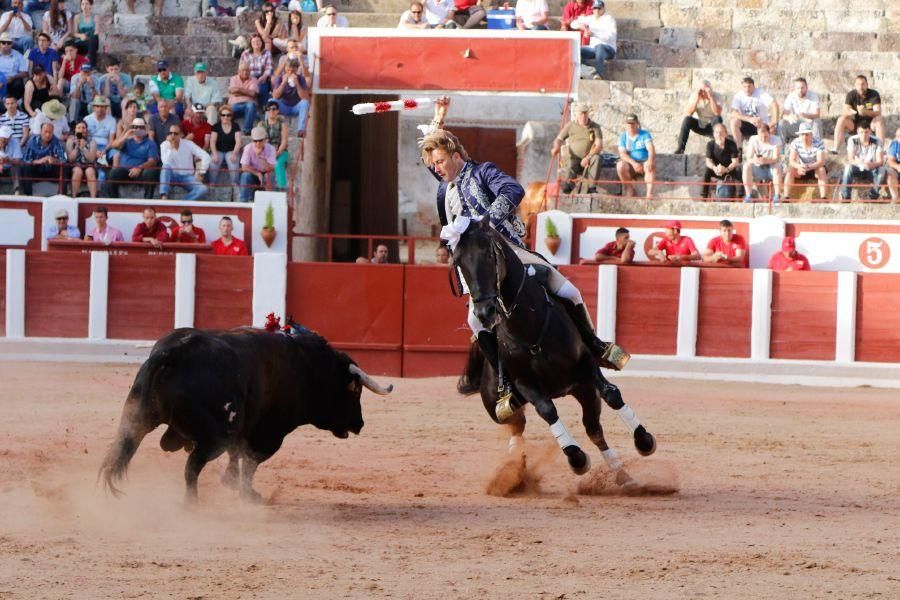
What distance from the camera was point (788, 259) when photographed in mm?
14523

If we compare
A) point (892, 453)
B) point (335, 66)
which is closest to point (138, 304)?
point (335, 66)

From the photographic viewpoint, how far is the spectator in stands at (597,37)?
17.2 metres

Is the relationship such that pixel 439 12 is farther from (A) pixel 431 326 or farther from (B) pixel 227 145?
(A) pixel 431 326

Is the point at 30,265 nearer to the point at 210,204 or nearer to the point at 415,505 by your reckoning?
the point at 210,204

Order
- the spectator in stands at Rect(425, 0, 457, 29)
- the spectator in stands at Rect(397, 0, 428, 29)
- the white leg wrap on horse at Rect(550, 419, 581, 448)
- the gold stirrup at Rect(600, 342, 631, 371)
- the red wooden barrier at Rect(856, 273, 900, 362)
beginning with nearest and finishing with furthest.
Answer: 1. the white leg wrap on horse at Rect(550, 419, 581, 448)
2. the gold stirrup at Rect(600, 342, 631, 371)
3. the red wooden barrier at Rect(856, 273, 900, 362)
4. the spectator in stands at Rect(397, 0, 428, 29)
5. the spectator in stands at Rect(425, 0, 457, 29)

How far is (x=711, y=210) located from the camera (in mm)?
15070

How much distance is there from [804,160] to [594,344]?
8.49 metres

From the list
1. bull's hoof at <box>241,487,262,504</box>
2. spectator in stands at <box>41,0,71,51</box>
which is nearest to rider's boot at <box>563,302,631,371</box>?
bull's hoof at <box>241,487,262,504</box>

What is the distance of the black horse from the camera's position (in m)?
6.45

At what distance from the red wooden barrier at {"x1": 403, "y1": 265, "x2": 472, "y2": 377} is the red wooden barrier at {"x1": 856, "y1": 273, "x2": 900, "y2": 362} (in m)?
3.84

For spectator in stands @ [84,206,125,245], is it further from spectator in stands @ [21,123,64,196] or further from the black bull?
the black bull

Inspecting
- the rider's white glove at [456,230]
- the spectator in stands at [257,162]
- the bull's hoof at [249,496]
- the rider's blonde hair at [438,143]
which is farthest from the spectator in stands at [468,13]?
the bull's hoof at [249,496]

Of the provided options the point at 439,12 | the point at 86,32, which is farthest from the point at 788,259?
the point at 86,32

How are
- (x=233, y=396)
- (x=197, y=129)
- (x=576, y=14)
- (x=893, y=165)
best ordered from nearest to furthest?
(x=233, y=396)
(x=893, y=165)
(x=197, y=129)
(x=576, y=14)
